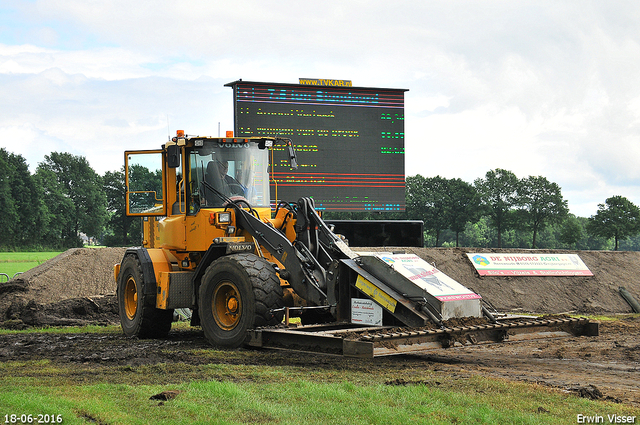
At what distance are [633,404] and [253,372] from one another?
13.1ft

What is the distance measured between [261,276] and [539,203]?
→ 6703 centimetres

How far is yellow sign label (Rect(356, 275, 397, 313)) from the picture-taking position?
883 cm

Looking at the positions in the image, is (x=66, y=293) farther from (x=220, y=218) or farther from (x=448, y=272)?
(x=448, y=272)

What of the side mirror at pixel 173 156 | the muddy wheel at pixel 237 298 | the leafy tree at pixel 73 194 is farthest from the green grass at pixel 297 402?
the leafy tree at pixel 73 194

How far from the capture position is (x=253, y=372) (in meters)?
7.65

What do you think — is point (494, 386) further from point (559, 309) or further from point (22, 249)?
point (22, 249)

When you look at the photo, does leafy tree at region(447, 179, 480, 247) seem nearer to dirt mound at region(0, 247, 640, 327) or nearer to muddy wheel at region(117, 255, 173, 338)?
dirt mound at region(0, 247, 640, 327)

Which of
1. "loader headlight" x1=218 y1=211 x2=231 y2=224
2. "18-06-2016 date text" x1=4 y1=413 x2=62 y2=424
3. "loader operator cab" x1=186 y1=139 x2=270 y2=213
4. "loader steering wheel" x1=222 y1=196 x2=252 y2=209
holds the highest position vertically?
"loader operator cab" x1=186 y1=139 x2=270 y2=213

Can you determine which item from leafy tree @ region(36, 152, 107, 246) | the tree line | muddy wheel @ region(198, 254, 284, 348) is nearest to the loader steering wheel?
muddy wheel @ region(198, 254, 284, 348)

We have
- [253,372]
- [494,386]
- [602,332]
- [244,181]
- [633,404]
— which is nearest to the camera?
[633,404]

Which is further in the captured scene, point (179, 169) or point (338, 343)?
point (179, 169)

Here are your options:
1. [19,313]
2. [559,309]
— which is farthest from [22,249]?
[559,309]

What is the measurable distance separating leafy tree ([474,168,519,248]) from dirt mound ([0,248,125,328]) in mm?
56076

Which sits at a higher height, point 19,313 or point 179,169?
point 179,169
